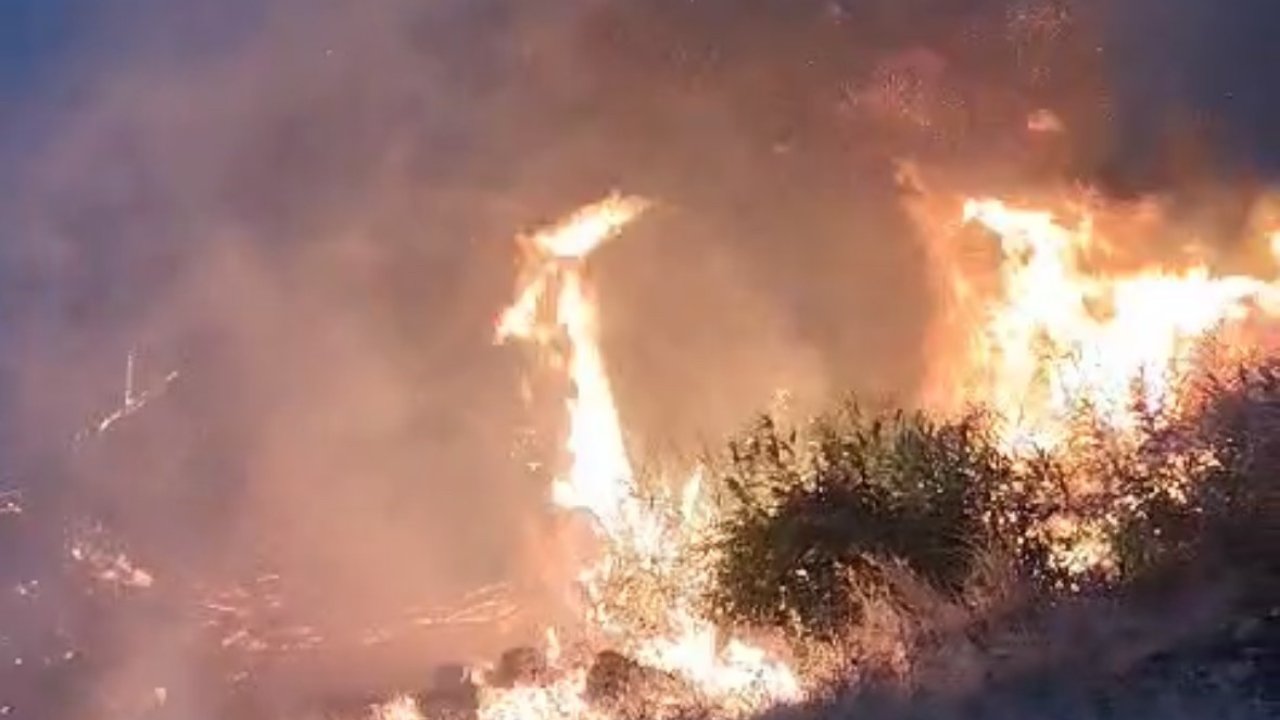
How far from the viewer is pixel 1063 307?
17.7 meters

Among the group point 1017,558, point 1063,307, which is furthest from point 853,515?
point 1063,307

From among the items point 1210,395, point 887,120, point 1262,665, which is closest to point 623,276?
point 887,120

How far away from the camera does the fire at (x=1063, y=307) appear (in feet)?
51.3

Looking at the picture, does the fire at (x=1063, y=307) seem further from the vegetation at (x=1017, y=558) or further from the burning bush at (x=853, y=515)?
the vegetation at (x=1017, y=558)

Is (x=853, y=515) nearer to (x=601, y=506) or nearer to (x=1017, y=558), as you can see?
(x=1017, y=558)

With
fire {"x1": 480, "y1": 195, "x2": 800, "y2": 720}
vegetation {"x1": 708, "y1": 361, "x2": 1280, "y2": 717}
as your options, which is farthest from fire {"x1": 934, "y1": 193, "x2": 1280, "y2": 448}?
fire {"x1": 480, "y1": 195, "x2": 800, "y2": 720}

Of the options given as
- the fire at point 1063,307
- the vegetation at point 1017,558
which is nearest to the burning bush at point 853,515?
the vegetation at point 1017,558

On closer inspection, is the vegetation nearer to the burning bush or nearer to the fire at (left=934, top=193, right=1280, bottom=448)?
the burning bush

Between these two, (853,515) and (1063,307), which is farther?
(1063,307)

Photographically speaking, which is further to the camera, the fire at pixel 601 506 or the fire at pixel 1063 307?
the fire at pixel 1063 307

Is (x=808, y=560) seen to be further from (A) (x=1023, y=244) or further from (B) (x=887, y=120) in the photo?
(B) (x=887, y=120)

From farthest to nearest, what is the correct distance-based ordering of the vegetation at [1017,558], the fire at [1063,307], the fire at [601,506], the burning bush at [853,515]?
the fire at [1063,307] < the fire at [601,506] < the burning bush at [853,515] < the vegetation at [1017,558]

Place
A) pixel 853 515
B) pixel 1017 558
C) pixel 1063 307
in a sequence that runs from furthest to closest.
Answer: pixel 1063 307 < pixel 853 515 < pixel 1017 558

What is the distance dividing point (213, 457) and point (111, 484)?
1.29 m
